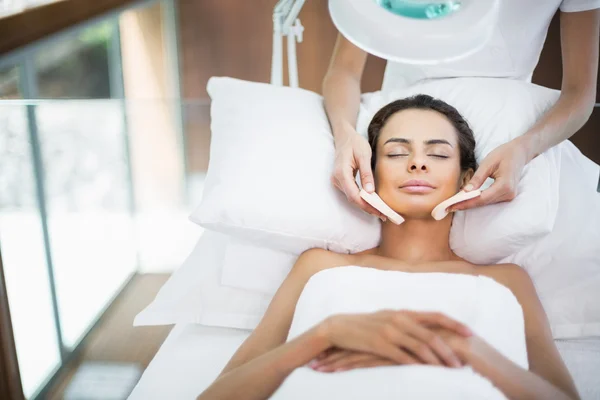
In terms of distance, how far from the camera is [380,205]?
849 millimetres

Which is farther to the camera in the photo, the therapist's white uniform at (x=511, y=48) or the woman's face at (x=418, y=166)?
the therapist's white uniform at (x=511, y=48)

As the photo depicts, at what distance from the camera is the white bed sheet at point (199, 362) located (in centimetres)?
79

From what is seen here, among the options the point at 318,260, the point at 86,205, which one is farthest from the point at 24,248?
the point at 318,260

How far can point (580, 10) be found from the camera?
942mm

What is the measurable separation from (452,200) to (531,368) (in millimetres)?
250

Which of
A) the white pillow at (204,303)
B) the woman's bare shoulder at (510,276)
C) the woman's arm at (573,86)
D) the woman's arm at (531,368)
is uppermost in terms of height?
the woman's arm at (573,86)

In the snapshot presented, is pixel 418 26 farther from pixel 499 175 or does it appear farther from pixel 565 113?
pixel 565 113

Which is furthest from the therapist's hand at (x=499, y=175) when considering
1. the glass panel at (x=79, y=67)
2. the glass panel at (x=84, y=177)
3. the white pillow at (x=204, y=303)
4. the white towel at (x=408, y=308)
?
the glass panel at (x=79, y=67)

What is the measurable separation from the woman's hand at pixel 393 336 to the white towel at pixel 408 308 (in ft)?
0.04

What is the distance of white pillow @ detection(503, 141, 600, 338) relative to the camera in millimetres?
888

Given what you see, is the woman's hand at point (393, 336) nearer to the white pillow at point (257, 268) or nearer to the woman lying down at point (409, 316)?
the woman lying down at point (409, 316)

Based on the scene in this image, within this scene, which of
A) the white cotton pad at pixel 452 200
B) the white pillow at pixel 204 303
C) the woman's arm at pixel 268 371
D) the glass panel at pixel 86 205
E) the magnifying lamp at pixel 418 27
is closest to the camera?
the magnifying lamp at pixel 418 27

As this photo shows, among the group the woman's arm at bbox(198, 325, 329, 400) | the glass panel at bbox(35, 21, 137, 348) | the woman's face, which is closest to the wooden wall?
the glass panel at bbox(35, 21, 137, 348)

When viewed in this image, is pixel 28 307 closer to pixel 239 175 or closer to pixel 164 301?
pixel 164 301
